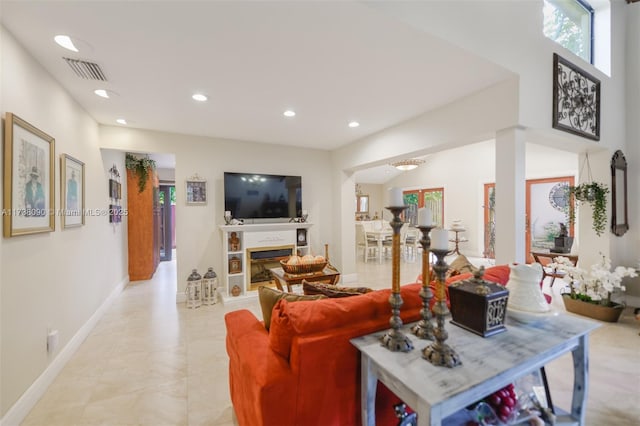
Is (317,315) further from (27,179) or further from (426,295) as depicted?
(27,179)

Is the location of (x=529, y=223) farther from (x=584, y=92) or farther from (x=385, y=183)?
(x=385, y=183)

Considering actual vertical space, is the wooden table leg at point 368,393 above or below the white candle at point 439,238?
below

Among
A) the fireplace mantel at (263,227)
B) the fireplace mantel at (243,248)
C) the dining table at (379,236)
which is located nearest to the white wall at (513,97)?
the fireplace mantel at (263,227)

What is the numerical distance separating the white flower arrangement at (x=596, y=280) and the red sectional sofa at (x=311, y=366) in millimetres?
3206

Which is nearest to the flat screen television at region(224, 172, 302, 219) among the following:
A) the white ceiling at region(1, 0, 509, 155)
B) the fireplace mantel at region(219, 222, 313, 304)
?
the fireplace mantel at region(219, 222, 313, 304)

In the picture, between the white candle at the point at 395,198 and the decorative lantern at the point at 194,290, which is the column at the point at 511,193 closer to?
the white candle at the point at 395,198

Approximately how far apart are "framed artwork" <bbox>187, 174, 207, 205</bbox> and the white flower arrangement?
490 centimetres

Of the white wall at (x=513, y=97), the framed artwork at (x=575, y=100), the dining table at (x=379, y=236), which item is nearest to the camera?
the white wall at (x=513, y=97)

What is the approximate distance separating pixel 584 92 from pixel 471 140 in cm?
159

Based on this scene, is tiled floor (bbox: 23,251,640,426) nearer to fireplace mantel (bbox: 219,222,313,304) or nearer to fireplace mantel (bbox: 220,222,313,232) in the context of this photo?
fireplace mantel (bbox: 219,222,313,304)

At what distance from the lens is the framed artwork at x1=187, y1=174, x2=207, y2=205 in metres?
4.12

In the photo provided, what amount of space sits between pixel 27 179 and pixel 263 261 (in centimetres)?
298

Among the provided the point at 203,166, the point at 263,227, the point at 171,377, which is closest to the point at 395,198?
the point at 171,377

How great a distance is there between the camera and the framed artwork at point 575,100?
2.77 m
